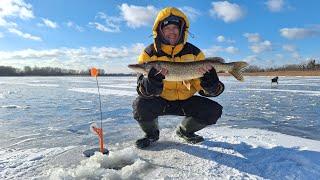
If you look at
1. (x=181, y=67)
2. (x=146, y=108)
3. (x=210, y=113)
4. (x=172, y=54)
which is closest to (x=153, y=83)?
(x=181, y=67)

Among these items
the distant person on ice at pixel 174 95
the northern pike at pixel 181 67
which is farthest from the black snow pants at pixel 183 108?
the northern pike at pixel 181 67

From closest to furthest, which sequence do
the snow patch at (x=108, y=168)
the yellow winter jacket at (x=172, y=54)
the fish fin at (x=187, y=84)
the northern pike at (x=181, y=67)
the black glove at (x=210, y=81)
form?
the snow patch at (x=108, y=168), the northern pike at (x=181, y=67), the black glove at (x=210, y=81), the fish fin at (x=187, y=84), the yellow winter jacket at (x=172, y=54)

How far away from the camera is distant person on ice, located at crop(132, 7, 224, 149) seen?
4.28m

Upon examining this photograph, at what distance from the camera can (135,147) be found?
4.07m

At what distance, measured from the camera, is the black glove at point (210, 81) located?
4.05 meters

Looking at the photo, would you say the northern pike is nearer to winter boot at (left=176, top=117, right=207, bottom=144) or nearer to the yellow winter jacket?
the yellow winter jacket

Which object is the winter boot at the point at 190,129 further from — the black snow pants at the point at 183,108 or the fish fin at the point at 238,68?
the fish fin at the point at 238,68

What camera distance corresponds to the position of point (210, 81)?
4.09 meters

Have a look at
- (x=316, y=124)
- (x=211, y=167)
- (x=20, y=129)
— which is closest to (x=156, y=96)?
(x=211, y=167)

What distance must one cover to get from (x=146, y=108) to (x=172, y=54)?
0.76 metres

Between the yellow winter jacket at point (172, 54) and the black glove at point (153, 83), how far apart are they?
0.37 m

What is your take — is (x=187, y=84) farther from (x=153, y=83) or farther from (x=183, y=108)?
(x=153, y=83)

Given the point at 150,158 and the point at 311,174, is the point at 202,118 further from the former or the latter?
the point at 311,174

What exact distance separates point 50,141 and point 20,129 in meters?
1.22
